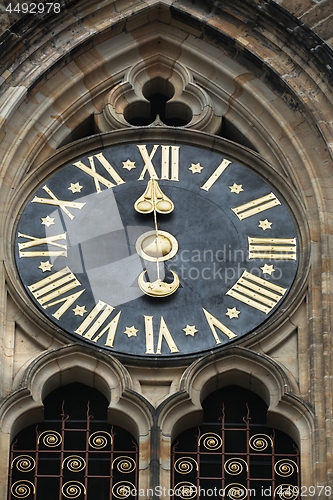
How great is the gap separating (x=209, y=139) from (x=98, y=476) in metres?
3.50

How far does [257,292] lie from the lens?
19.5 m

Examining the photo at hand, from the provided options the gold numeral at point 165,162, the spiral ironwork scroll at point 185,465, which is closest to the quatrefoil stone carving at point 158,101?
the gold numeral at point 165,162

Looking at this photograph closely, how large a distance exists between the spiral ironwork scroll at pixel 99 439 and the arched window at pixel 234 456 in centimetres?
54

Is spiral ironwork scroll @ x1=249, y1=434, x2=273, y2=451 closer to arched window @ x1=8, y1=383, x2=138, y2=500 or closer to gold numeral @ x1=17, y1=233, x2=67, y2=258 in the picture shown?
arched window @ x1=8, y1=383, x2=138, y2=500

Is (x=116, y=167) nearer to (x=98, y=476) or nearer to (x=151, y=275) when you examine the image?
(x=151, y=275)

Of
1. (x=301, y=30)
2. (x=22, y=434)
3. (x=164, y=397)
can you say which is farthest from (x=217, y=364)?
(x=301, y=30)

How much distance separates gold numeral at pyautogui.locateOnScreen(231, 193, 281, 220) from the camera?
20.0 m

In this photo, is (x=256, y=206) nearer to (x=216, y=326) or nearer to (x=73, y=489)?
(x=216, y=326)

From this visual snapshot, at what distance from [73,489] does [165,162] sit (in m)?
3.38

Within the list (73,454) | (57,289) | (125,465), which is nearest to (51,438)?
(73,454)

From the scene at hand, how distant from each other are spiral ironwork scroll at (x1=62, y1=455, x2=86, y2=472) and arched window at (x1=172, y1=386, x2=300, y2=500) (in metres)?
Answer: 0.72

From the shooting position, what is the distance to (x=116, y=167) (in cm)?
2036

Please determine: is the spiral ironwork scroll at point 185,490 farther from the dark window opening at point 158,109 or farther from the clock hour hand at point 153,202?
the dark window opening at point 158,109

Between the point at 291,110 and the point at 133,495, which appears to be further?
the point at 291,110
